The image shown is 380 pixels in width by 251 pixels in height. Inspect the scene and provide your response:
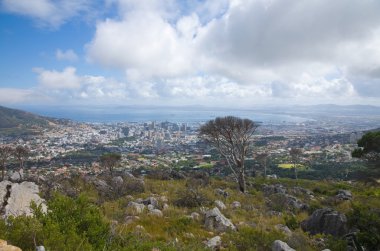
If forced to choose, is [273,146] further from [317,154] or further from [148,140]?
[148,140]

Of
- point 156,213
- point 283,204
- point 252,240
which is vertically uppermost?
point 252,240

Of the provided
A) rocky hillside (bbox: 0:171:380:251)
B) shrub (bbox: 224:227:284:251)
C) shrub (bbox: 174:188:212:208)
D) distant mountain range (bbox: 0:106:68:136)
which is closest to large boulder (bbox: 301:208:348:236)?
rocky hillside (bbox: 0:171:380:251)

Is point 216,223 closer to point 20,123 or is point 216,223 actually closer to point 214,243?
point 214,243

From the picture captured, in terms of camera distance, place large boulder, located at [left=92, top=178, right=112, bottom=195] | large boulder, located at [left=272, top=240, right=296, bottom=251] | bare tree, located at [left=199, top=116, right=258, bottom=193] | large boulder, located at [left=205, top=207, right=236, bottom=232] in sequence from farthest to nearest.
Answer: bare tree, located at [left=199, top=116, right=258, bottom=193]
large boulder, located at [left=92, top=178, right=112, bottom=195]
large boulder, located at [left=205, top=207, right=236, bottom=232]
large boulder, located at [left=272, top=240, right=296, bottom=251]

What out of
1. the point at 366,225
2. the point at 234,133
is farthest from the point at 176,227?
the point at 234,133

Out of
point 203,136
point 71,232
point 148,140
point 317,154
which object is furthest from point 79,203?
point 148,140

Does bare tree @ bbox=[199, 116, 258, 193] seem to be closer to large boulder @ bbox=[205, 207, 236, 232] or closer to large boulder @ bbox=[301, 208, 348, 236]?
large boulder @ bbox=[301, 208, 348, 236]
